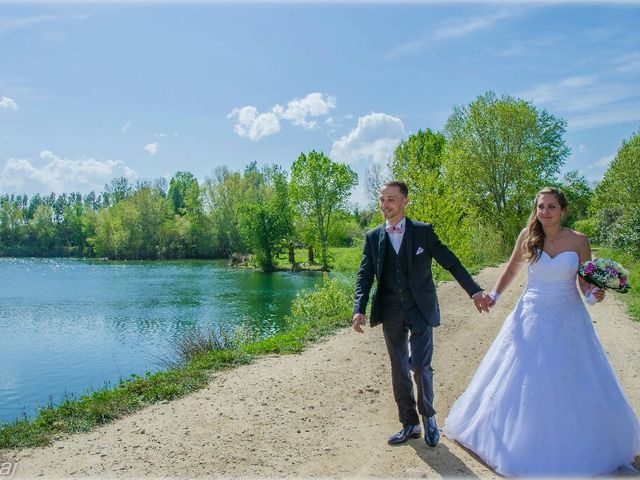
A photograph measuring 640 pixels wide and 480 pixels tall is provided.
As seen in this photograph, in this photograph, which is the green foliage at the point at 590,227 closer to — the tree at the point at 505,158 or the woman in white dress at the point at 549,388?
the tree at the point at 505,158

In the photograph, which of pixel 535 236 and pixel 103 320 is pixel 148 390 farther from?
pixel 103 320

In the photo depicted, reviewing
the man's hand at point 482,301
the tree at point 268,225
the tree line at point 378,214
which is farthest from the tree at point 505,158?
the man's hand at point 482,301

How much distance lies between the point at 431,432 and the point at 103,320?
70.0 ft

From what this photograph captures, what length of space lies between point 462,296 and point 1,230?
310ft

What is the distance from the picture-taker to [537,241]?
16.0ft

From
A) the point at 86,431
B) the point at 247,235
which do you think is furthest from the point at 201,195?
the point at 86,431

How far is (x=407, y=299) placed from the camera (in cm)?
498

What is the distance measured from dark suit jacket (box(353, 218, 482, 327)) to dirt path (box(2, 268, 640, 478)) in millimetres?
1230

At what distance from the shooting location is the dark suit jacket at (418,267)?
195 inches

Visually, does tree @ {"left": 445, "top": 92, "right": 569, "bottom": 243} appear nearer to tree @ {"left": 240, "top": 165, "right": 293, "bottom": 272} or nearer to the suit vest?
tree @ {"left": 240, "top": 165, "right": 293, "bottom": 272}

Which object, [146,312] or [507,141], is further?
[507,141]

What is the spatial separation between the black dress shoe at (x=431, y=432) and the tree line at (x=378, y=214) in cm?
1481

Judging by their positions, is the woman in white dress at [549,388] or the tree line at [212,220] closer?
the woman in white dress at [549,388]

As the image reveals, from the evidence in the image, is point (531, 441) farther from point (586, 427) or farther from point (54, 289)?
point (54, 289)
